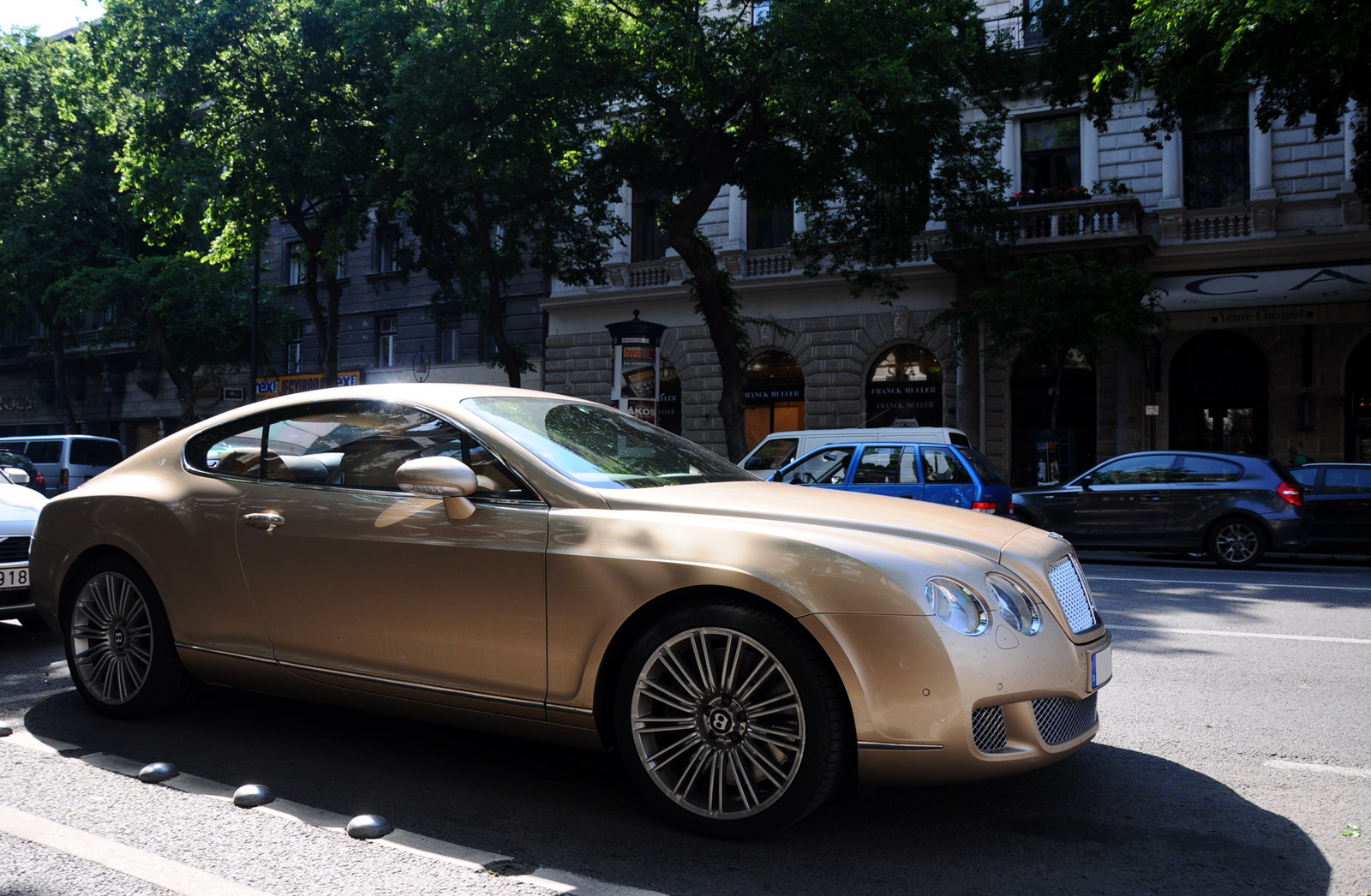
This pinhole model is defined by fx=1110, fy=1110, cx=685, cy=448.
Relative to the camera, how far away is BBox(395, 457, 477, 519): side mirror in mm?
3799

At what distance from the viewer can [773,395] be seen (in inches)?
1061

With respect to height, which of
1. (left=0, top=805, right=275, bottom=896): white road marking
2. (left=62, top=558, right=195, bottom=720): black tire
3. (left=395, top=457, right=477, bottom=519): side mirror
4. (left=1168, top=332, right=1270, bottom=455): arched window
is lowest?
(left=0, top=805, right=275, bottom=896): white road marking

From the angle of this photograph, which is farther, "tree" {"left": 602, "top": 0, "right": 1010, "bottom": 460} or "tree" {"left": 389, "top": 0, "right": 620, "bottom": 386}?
"tree" {"left": 389, "top": 0, "right": 620, "bottom": 386}

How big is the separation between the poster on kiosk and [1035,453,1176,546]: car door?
6.11 metres

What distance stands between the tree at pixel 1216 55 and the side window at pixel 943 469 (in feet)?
19.2

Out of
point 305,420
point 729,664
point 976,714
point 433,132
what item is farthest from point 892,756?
point 433,132

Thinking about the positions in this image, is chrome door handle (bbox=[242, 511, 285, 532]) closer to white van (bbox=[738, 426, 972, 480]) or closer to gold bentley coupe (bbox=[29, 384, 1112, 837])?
gold bentley coupe (bbox=[29, 384, 1112, 837])

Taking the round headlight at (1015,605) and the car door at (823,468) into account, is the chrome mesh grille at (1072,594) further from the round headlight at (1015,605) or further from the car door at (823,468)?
the car door at (823,468)

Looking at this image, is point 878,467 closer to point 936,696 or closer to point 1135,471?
point 1135,471

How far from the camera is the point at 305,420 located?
461 cm

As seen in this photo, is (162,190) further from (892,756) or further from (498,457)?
(892,756)

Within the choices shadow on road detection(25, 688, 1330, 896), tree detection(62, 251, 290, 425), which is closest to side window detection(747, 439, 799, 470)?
shadow on road detection(25, 688, 1330, 896)

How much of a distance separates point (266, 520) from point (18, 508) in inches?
149

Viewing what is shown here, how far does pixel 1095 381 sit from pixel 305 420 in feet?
69.2
